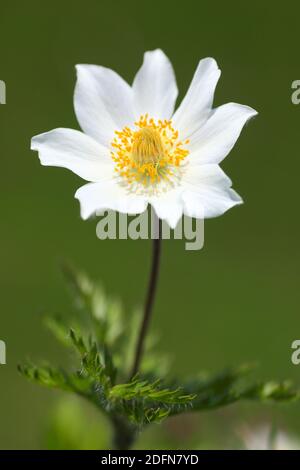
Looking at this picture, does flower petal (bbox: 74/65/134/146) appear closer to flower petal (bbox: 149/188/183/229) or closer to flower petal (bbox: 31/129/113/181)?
flower petal (bbox: 31/129/113/181)

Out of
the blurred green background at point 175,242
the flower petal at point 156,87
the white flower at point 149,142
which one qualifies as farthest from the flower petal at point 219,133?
the blurred green background at point 175,242

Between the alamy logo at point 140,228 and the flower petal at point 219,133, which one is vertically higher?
the flower petal at point 219,133

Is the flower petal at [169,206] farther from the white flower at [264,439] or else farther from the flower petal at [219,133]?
Answer: the white flower at [264,439]

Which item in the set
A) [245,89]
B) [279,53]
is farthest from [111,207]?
[279,53]

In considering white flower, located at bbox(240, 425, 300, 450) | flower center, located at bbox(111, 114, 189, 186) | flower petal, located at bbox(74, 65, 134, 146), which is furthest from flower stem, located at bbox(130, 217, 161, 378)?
white flower, located at bbox(240, 425, 300, 450)

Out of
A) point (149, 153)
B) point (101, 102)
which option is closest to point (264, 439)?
point (149, 153)

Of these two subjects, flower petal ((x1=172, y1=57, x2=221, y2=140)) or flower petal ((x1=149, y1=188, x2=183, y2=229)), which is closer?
flower petal ((x1=149, y1=188, x2=183, y2=229))

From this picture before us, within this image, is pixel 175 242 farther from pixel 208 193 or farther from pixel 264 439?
pixel 208 193

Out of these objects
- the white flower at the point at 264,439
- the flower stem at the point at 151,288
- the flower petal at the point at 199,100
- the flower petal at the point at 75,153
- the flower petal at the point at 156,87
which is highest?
the flower petal at the point at 156,87
